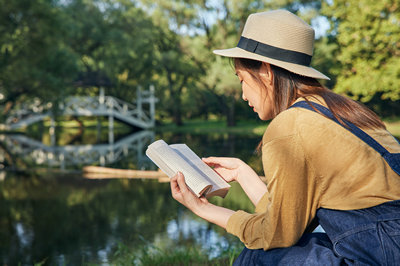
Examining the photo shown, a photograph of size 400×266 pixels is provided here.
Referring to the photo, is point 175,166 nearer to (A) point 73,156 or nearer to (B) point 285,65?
(B) point 285,65

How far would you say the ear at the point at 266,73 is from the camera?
1.67 m

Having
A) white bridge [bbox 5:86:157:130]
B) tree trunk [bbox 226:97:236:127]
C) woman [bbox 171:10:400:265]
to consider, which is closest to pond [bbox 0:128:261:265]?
woman [bbox 171:10:400:265]

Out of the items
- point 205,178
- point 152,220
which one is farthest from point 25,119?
point 205,178

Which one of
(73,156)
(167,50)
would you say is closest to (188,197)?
(73,156)

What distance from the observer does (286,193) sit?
4.71 feet

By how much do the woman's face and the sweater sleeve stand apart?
0.27 meters

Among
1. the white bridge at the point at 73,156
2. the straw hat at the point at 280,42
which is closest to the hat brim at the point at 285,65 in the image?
the straw hat at the point at 280,42

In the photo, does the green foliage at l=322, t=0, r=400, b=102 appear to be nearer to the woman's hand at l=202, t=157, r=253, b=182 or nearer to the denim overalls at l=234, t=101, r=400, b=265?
the woman's hand at l=202, t=157, r=253, b=182

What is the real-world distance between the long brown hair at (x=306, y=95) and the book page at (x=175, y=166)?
391 millimetres

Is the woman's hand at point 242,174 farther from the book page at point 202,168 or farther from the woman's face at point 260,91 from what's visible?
the woman's face at point 260,91

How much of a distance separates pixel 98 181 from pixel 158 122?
21.5m

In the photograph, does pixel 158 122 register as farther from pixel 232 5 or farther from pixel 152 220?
pixel 152 220

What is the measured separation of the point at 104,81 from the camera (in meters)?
25.9

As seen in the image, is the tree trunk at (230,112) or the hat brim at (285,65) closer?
the hat brim at (285,65)
